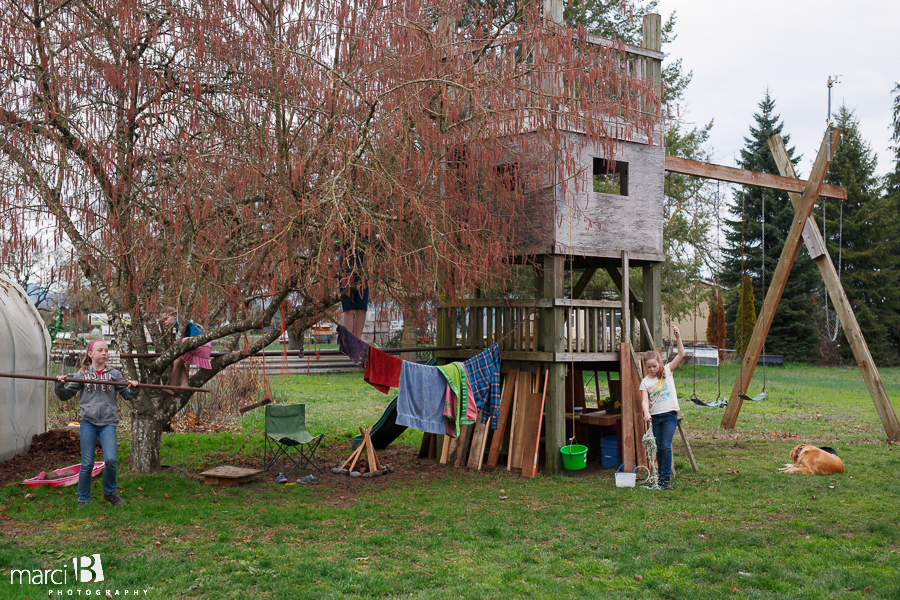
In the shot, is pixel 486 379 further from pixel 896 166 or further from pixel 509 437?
pixel 896 166

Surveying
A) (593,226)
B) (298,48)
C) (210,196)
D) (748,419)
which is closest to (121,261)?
(210,196)

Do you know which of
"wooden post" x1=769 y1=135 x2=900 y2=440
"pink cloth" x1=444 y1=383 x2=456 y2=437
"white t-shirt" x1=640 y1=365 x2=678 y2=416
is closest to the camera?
"white t-shirt" x1=640 y1=365 x2=678 y2=416

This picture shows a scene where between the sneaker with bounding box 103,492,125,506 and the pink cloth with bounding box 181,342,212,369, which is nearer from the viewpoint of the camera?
the sneaker with bounding box 103,492,125,506

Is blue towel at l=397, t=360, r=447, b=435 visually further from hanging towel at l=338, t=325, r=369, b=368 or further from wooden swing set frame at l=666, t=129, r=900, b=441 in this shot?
wooden swing set frame at l=666, t=129, r=900, b=441

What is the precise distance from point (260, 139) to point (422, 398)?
3363 mm

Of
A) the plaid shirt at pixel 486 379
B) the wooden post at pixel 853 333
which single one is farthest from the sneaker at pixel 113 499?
the wooden post at pixel 853 333

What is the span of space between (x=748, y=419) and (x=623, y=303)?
19.5ft

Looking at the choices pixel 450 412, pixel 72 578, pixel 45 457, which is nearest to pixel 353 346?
pixel 450 412

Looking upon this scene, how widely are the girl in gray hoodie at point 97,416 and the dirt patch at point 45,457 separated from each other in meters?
1.87

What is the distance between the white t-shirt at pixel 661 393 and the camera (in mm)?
7918

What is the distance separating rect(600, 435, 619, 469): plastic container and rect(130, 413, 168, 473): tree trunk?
5.24m

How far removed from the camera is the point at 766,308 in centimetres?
1208

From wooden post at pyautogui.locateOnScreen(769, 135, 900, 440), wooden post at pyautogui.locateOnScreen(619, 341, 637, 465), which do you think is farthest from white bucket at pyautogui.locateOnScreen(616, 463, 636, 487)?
wooden post at pyautogui.locateOnScreen(769, 135, 900, 440)

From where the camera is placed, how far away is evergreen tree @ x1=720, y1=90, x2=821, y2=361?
99.8 ft
